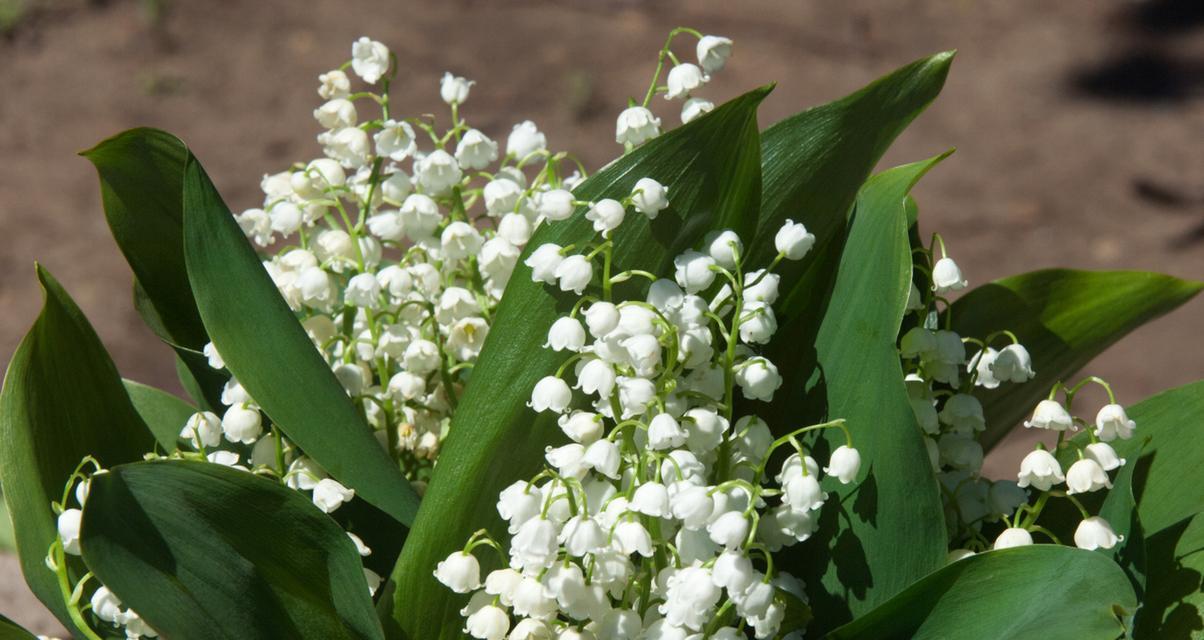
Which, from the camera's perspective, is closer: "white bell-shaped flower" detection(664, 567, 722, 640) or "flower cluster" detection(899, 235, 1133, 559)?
"white bell-shaped flower" detection(664, 567, 722, 640)

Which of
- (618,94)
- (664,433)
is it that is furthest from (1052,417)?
(618,94)

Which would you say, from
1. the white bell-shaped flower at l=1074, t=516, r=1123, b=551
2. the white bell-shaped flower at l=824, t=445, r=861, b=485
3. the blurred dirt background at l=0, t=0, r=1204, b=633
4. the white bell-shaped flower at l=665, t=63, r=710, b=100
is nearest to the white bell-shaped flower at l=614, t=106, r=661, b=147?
the white bell-shaped flower at l=665, t=63, r=710, b=100

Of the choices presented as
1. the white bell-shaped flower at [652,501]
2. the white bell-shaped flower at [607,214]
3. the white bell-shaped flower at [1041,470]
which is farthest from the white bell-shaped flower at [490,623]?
the white bell-shaped flower at [1041,470]

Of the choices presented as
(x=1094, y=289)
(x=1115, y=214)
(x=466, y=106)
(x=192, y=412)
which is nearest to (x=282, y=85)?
(x=466, y=106)

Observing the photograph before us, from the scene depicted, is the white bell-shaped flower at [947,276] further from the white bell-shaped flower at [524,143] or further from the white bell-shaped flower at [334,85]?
the white bell-shaped flower at [334,85]

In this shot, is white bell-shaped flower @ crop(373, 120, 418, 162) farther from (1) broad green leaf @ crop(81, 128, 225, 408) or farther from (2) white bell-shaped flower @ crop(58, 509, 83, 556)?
(2) white bell-shaped flower @ crop(58, 509, 83, 556)

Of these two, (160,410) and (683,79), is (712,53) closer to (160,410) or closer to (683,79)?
(683,79)
